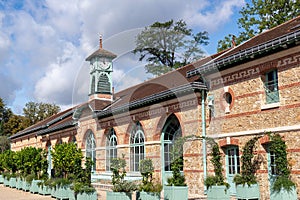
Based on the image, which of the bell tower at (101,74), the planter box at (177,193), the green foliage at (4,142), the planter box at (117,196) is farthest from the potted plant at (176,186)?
the green foliage at (4,142)

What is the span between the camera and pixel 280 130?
35.6 ft

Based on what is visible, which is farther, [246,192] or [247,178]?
[247,178]

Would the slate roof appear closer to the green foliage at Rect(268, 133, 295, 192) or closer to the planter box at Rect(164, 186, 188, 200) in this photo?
the green foliage at Rect(268, 133, 295, 192)

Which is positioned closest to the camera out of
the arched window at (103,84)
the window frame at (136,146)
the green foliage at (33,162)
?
the window frame at (136,146)

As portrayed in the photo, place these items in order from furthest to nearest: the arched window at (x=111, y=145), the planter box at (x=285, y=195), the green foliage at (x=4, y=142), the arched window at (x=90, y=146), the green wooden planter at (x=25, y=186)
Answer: the green foliage at (x=4, y=142) → the arched window at (x=90, y=146) → the arched window at (x=111, y=145) → the green wooden planter at (x=25, y=186) → the planter box at (x=285, y=195)

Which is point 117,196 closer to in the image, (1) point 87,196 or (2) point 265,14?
(1) point 87,196

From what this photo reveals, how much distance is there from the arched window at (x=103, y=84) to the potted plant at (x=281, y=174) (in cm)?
1443

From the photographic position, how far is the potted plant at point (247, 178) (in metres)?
10.8

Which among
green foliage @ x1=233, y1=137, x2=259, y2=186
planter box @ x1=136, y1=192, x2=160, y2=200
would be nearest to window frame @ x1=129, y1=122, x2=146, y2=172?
planter box @ x1=136, y1=192, x2=160, y2=200

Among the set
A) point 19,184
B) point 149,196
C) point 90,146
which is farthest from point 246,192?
point 90,146

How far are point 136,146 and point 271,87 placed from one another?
27.2ft

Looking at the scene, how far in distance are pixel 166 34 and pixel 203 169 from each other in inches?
699

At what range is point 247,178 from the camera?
36.1 ft

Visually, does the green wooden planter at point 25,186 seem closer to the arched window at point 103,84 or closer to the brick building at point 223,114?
the brick building at point 223,114
